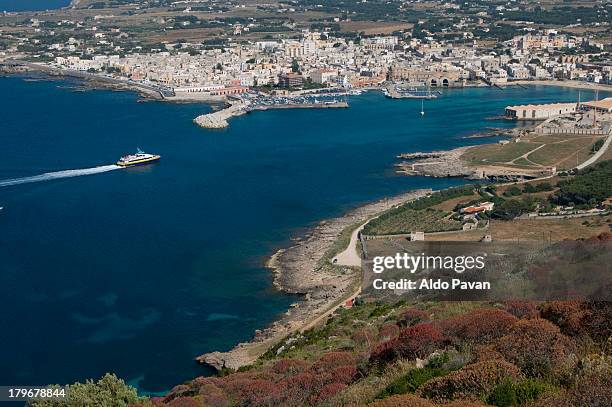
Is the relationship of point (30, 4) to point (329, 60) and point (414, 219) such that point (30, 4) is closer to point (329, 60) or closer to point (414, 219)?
point (329, 60)

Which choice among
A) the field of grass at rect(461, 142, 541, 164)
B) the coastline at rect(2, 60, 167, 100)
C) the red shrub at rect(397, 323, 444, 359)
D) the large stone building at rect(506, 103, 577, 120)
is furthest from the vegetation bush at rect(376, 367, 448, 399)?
the coastline at rect(2, 60, 167, 100)

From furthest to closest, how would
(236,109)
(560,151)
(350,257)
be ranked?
1. (236,109)
2. (560,151)
3. (350,257)

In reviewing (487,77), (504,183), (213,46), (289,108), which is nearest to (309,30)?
(213,46)

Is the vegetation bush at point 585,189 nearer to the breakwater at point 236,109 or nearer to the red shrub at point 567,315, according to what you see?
the red shrub at point 567,315

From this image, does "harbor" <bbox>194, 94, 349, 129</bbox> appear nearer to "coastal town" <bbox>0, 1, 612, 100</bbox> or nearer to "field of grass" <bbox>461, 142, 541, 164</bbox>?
"coastal town" <bbox>0, 1, 612, 100</bbox>

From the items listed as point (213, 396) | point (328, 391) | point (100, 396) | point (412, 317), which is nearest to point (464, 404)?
point (328, 391)

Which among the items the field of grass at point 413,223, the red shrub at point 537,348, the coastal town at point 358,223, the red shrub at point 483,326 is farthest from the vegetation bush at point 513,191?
the red shrub at point 537,348
